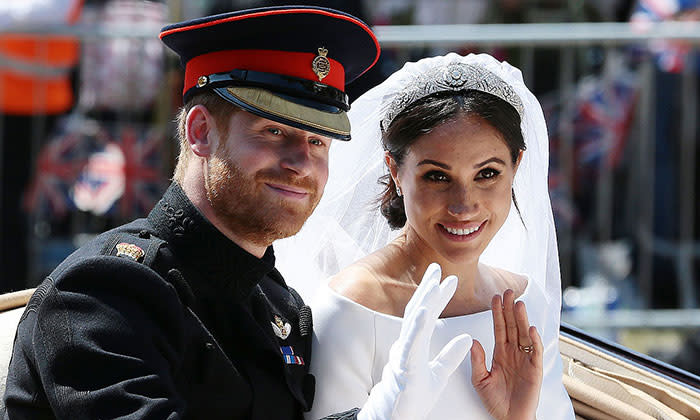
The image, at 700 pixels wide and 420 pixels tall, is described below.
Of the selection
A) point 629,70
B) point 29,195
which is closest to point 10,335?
point 29,195

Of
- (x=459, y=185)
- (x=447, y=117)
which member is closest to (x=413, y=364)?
(x=459, y=185)

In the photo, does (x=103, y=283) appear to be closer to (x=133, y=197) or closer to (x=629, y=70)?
(x=133, y=197)

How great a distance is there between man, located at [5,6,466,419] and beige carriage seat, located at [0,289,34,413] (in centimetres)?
19

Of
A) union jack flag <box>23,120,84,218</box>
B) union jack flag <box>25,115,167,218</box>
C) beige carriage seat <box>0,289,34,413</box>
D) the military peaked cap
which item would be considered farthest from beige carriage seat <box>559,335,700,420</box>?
union jack flag <box>23,120,84,218</box>

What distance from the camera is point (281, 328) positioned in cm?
246

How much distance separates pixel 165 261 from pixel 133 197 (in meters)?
3.44

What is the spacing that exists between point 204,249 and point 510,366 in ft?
2.45

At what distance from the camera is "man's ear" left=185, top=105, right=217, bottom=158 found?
231 centimetres

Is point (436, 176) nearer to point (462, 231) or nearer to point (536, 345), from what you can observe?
point (462, 231)

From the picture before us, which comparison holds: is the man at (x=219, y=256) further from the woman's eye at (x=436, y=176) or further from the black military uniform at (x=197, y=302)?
the woman's eye at (x=436, y=176)

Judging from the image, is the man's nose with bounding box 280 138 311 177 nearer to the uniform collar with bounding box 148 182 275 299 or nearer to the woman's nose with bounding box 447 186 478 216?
the uniform collar with bounding box 148 182 275 299

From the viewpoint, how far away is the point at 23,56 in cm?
545

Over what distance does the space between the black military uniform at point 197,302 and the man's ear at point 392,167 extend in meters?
0.24

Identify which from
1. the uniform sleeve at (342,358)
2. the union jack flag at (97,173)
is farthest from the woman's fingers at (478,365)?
the union jack flag at (97,173)
